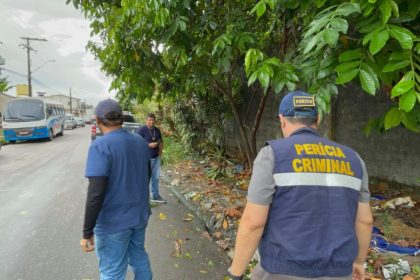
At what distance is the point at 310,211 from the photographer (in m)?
1.84

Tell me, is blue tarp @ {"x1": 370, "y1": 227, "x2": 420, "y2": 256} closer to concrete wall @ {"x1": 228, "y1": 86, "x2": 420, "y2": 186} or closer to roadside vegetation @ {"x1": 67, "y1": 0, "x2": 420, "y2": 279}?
roadside vegetation @ {"x1": 67, "y1": 0, "x2": 420, "y2": 279}

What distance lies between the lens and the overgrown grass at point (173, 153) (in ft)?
37.6

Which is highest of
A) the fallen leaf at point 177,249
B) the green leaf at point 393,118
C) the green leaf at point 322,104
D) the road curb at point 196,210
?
the green leaf at point 322,104

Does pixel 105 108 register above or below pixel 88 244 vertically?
above

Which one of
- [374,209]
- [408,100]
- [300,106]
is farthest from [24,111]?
[408,100]

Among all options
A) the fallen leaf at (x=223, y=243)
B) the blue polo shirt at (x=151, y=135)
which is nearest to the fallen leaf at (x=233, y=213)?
the fallen leaf at (x=223, y=243)

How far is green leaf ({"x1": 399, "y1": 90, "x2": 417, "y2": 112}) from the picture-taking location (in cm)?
183

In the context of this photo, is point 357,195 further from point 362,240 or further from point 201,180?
point 201,180

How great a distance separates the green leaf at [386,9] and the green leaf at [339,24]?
191mm

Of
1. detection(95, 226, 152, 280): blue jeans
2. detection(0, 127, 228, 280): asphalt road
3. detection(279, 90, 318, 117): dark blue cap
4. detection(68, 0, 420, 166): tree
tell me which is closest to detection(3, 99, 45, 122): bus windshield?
detection(0, 127, 228, 280): asphalt road

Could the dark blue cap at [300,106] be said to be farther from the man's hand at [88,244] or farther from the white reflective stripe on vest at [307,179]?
the man's hand at [88,244]

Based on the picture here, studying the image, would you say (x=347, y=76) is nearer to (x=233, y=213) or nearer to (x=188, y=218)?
(x=233, y=213)

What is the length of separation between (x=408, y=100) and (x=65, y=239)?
4.90 m

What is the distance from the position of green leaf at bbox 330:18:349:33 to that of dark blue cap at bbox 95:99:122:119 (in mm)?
1880
